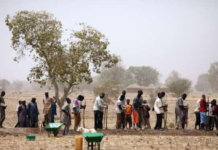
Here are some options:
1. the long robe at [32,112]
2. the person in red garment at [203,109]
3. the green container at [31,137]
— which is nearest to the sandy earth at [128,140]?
the green container at [31,137]

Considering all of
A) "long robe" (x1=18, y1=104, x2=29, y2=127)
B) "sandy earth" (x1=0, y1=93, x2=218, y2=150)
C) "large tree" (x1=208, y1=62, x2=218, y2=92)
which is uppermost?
"large tree" (x1=208, y1=62, x2=218, y2=92)

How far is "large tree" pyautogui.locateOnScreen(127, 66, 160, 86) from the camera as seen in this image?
121m

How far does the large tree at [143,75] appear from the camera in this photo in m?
121

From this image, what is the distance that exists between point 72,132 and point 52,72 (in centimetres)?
1142

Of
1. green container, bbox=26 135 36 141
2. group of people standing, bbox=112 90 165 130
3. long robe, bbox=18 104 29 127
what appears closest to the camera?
green container, bbox=26 135 36 141

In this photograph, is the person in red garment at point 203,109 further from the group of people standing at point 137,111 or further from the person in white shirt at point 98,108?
the person in white shirt at point 98,108

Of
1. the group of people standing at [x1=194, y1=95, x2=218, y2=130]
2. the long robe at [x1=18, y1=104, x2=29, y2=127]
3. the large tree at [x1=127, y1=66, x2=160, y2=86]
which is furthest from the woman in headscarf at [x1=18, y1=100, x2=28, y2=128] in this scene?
the large tree at [x1=127, y1=66, x2=160, y2=86]

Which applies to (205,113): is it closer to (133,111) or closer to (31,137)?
(133,111)

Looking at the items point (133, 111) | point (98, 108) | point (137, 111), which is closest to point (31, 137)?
point (98, 108)

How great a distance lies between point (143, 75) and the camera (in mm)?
122125

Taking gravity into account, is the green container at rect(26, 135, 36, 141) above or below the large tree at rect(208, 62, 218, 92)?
below

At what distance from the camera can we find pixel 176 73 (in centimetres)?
19738

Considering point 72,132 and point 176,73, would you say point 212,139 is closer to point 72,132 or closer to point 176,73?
point 72,132

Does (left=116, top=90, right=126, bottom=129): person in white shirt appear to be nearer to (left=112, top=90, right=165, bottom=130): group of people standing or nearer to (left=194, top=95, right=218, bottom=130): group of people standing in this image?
(left=112, top=90, right=165, bottom=130): group of people standing
